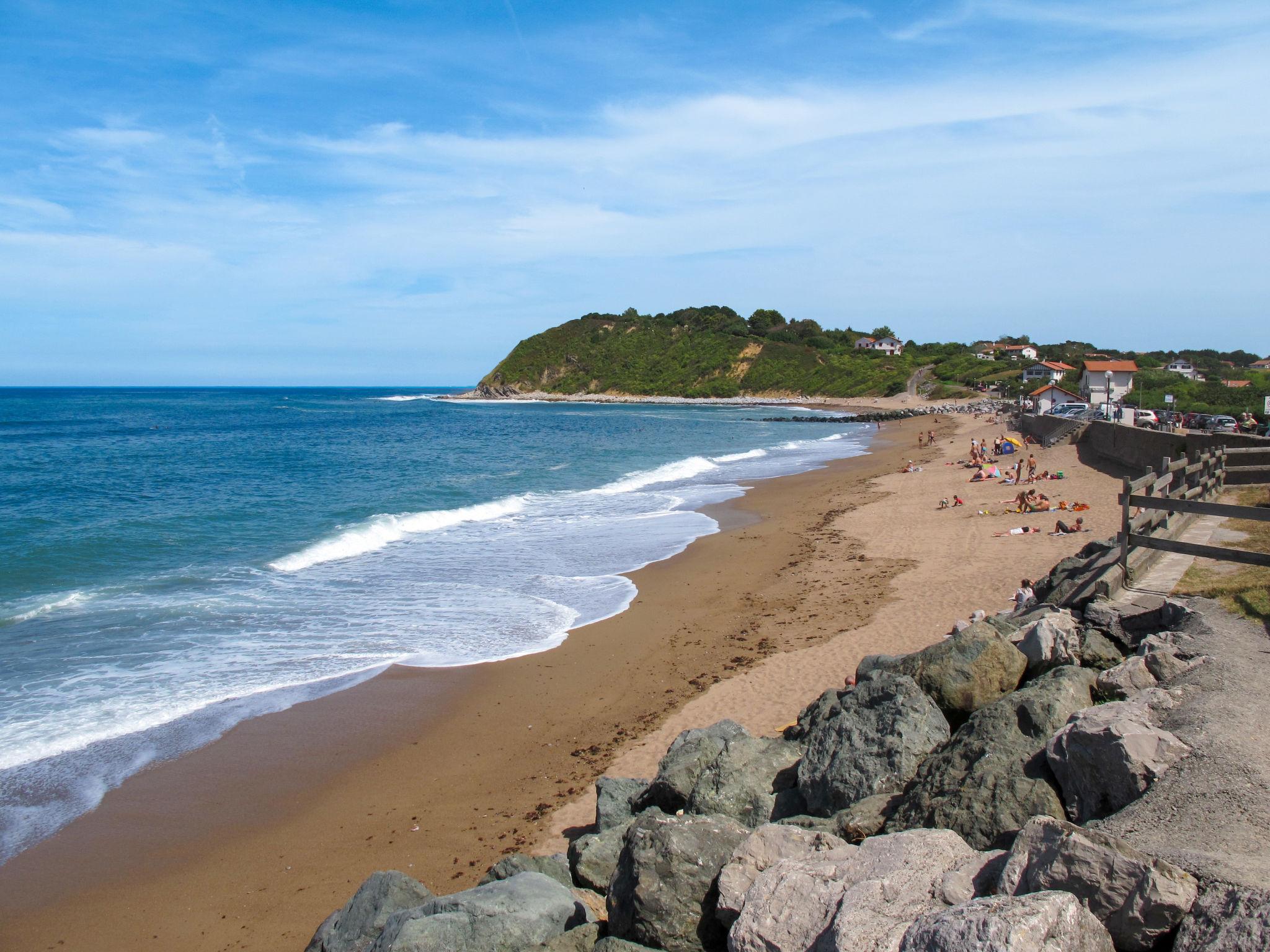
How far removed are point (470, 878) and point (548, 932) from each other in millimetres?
2120

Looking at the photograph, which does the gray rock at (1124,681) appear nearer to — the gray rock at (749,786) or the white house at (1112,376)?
the gray rock at (749,786)

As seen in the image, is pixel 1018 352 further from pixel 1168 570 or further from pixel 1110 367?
pixel 1168 570

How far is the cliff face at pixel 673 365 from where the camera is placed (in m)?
122

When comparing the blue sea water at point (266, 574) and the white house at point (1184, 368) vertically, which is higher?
the white house at point (1184, 368)

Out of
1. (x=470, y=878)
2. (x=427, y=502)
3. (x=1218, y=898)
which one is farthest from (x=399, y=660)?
(x=427, y=502)

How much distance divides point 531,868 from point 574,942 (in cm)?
123

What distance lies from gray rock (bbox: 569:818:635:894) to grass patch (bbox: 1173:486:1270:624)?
18.5 ft

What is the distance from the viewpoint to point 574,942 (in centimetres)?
451

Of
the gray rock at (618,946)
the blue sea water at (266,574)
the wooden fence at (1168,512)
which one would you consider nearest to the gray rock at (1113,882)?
the gray rock at (618,946)

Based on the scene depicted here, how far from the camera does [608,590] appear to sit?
14.9 m

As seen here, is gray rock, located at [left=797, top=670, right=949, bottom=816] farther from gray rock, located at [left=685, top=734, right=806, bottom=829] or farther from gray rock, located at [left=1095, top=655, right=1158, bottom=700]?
gray rock, located at [left=1095, top=655, right=1158, bottom=700]

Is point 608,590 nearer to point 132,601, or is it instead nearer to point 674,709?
point 674,709

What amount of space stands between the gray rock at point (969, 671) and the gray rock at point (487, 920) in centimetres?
312

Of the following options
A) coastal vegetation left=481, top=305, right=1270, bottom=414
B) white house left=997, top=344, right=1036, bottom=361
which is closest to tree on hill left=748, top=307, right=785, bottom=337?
coastal vegetation left=481, top=305, right=1270, bottom=414
